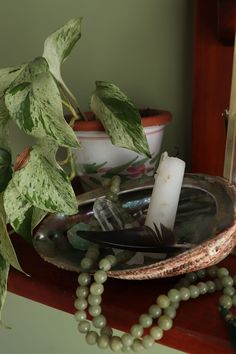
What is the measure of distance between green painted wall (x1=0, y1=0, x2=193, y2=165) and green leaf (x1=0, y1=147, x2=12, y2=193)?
236mm

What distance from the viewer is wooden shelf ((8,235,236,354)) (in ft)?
1.04

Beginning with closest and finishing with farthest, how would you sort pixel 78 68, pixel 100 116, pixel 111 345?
pixel 111 345 < pixel 100 116 < pixel 78 68

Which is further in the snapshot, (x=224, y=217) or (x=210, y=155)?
(x=210, y=155)

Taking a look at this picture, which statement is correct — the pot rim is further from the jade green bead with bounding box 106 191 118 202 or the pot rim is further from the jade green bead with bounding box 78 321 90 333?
the jade green bead with bounding box 78 321 90 333

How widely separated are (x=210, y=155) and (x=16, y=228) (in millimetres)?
255

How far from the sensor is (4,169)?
1.32 feet

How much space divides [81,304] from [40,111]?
0.51 feet

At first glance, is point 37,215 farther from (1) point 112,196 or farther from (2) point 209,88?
(2) point 209,88

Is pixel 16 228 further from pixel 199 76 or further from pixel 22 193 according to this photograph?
pixel 199 76

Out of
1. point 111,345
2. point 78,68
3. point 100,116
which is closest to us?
point 111,345

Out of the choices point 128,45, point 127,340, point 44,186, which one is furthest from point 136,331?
point 128,45

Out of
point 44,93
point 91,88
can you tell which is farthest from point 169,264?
point 91,88

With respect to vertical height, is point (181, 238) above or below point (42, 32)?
below

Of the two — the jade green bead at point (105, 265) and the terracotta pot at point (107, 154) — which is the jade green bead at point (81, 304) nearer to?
the jade green bead at point (105, 265)
